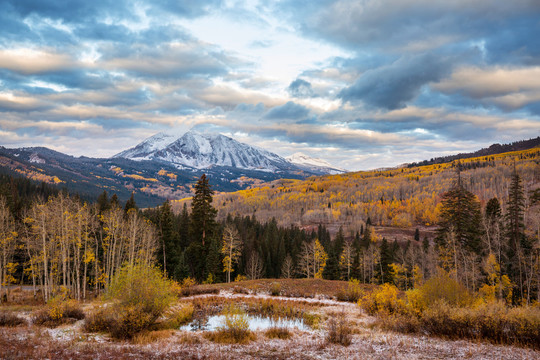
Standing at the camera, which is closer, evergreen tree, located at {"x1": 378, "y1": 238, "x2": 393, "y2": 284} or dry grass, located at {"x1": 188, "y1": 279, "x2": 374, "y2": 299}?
dry grass, located at {"x1": 188, "y1": 279, "x2": 374, "y2": 299}

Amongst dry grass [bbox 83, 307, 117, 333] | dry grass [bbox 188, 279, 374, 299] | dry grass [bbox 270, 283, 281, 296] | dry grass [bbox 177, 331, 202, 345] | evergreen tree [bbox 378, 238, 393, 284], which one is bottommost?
evergreen tree [bbox 378, 238, 393, 284]

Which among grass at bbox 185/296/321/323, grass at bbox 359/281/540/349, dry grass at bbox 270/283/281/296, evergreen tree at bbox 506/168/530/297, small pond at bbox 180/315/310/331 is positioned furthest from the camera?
evergreen tree at bbox 506/168/530/297

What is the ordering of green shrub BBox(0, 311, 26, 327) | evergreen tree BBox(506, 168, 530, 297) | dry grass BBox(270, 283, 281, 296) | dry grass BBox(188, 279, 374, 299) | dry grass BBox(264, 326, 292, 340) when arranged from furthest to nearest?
evergreen tree BBox(506, 168, 530, 297), dry grass BBox(188, 279, 374, 299), dry grass BBox(270, 283, 281, 296), green shrub BBox(0, 311, 26, 327), dry grass BBox(264, 326, 292, 340)

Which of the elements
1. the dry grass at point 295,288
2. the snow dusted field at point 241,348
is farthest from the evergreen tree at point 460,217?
the snow dusted field at point 241,348

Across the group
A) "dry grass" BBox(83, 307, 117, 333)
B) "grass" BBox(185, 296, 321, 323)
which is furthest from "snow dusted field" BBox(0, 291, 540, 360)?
"grass" BBox(185, 296, 321, 323)

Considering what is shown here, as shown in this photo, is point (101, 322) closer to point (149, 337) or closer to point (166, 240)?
point (149, 337)

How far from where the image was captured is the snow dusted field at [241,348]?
11.8 meters

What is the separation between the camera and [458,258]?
41.7m

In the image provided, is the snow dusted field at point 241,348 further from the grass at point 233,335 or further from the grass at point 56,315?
the grass at point 56,315

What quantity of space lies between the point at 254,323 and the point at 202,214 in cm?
2293

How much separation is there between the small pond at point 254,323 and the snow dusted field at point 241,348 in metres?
3.56

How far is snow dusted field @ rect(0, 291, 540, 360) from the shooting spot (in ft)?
38.7

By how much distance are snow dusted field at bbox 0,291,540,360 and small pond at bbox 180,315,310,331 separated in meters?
3.56

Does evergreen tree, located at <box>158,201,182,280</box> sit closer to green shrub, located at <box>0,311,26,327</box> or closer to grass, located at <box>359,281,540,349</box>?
green shrub, located at <box>0,311,26,327</box>
